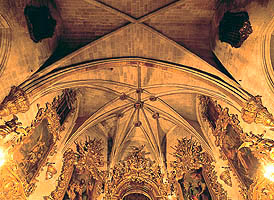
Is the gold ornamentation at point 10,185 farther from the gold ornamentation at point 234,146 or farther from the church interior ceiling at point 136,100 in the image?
the gold ornamentation at point 234,146

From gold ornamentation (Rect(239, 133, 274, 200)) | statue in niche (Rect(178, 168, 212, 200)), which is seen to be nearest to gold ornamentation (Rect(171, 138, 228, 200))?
statue in niche (Rect(178, 168, 212, 200))

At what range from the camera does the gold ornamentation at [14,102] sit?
6018mm

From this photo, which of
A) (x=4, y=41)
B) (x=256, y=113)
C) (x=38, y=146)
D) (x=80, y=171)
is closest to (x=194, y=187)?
(x=256, y=113)

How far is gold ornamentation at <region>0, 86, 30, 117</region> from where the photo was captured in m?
6.02

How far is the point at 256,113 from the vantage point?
245 inches

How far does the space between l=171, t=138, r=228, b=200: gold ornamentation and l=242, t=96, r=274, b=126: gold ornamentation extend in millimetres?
3806

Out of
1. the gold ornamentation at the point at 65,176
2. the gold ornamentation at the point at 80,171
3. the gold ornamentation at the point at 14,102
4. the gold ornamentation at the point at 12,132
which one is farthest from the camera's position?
the gold ornamentation at the point at 80,171

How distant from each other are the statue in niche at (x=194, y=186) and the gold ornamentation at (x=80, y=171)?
3.96 metres

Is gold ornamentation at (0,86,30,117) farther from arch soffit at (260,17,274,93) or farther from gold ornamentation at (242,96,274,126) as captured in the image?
arch soffit at (260,17,274,93)

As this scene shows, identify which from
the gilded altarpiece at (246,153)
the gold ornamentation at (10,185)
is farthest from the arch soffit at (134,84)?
the gold ornamentation at (10,185)

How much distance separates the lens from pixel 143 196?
35.3ft

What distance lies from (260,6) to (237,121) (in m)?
3.87

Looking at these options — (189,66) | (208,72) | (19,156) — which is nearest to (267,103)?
(208,72)

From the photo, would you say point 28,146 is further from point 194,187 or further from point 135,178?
point 194,187
